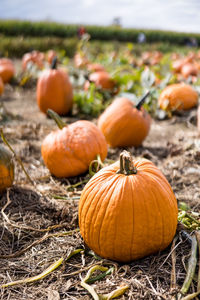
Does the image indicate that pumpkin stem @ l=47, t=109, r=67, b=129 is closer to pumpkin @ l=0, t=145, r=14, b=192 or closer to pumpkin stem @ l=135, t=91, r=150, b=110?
pumpkin @ l=0, t=145, r=14, b=192

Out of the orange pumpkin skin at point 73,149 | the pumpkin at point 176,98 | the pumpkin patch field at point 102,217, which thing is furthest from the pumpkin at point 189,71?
the orange pumpkin skin at point 73,149

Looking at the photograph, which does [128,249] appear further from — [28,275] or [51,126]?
[51,126]

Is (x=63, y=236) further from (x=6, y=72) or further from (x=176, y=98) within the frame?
(x=6, y=72)

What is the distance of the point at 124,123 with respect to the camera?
398 centimetres

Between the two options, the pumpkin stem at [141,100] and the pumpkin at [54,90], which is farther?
the pumpkin at [54,90]

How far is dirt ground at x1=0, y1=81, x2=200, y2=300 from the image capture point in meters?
1.85

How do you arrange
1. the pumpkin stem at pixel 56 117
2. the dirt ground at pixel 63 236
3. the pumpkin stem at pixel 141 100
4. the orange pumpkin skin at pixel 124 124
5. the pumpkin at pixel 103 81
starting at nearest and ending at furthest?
the dirt ground at pixel 63 236 → the pumpkin stem at pixel 56 117 → the pumpkin stem at pixel 141 100 → the orange pumpkin skin at pixel 124 124 → the pumpkin at pixel 103 81

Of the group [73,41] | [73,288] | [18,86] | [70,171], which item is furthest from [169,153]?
[73,41]

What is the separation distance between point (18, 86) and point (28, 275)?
6.76 metres

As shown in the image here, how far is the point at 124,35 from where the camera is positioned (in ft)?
103

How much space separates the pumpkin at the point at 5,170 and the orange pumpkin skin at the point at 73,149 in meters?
0.46

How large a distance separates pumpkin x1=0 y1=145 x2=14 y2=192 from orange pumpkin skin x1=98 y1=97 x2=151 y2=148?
4.76ft

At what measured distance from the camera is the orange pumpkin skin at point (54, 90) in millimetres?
5309

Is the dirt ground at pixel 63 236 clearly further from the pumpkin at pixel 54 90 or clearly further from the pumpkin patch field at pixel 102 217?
the pumpkin at pixel 54 90
